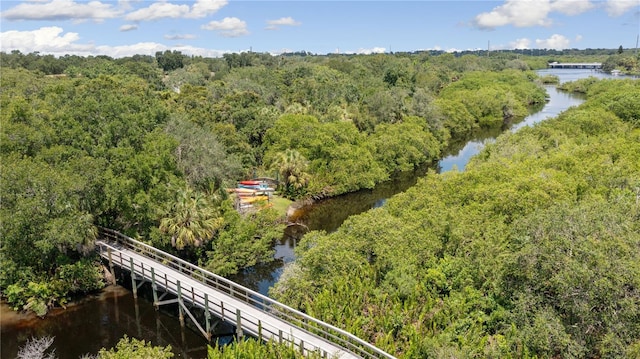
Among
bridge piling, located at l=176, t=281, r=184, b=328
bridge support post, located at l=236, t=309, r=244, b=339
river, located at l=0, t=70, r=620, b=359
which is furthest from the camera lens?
bridge piling, located at l=176, t=281, r=184, b=328

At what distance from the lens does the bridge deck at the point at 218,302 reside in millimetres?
18797

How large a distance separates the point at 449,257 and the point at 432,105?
49962 millimetres

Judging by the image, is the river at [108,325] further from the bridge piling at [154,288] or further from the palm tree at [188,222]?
the palm tree at [188,222]

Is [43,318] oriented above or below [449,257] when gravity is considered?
below

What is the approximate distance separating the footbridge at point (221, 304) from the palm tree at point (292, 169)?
17.2 m

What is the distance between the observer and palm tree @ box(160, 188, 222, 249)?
27734 mm

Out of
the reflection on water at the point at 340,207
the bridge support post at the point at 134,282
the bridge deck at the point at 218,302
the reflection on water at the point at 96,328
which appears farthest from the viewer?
the reflection on water at the point at 340,207

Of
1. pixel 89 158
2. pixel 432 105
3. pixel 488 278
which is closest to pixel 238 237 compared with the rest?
pixel 89 158

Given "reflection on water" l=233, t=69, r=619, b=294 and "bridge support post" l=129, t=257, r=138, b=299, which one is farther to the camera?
"reflection on water" l=233, t=69, r=619, b=294

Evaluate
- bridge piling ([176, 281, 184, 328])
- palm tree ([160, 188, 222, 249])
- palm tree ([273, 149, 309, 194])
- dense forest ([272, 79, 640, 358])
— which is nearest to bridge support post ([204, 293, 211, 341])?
bridge piling ([176, 281, 184, 328])

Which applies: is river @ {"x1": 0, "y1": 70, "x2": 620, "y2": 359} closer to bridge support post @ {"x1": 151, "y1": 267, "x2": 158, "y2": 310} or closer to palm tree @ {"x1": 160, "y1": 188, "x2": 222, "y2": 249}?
bridge support post @ {"x1": 151, "y1": 267, "x2": 158, "y2": 310}

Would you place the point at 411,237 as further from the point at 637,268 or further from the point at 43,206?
the point at 43,206

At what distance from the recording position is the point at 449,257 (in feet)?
73.5

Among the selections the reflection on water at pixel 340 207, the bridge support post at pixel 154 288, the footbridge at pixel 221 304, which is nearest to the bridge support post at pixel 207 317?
the footbridge at pixel 221 304
